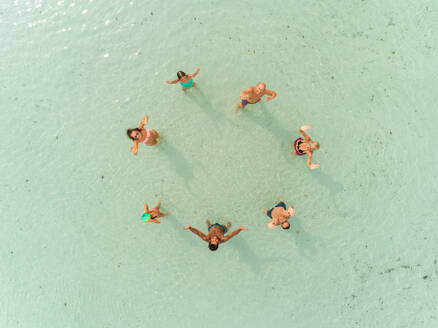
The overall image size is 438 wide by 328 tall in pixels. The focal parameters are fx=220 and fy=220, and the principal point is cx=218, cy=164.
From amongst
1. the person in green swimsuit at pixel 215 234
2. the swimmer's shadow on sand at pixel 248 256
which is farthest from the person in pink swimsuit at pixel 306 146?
the swimmer's shadow on sand at pixel 248 256

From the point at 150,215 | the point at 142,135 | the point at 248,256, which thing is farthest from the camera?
the point at 248,256

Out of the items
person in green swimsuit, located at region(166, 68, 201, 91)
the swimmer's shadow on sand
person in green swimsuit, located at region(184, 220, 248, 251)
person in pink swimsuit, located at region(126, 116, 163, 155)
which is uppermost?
person in green swimsuit, located at region(166, 68, 201, 91)

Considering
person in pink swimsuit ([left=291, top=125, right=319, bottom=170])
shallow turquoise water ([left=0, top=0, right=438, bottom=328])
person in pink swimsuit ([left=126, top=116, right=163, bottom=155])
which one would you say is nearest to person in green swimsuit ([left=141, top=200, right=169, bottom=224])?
shallow turquoise water ([left=0, top=0, right=438, bottom=328])

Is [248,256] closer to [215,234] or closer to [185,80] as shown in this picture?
[215,234]

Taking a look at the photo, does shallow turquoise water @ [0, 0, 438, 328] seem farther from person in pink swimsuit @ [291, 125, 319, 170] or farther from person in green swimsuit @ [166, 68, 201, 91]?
person in pink swimsuit @ [291, 125, 319, 170]

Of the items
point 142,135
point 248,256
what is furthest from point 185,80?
point 248,256

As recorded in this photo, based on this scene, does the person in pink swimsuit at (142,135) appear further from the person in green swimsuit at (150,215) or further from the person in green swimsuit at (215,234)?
the person in green swimsuit at (215,234)
